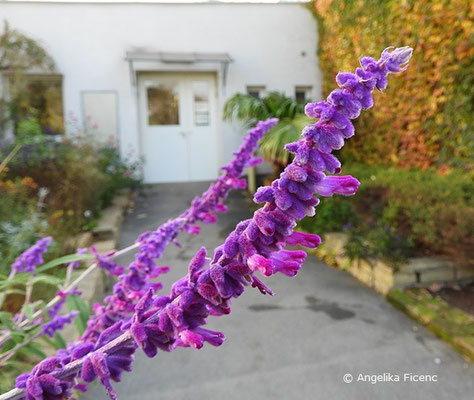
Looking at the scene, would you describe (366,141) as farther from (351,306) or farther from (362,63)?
(362,63)

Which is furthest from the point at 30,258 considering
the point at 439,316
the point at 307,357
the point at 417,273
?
the point at 417,273

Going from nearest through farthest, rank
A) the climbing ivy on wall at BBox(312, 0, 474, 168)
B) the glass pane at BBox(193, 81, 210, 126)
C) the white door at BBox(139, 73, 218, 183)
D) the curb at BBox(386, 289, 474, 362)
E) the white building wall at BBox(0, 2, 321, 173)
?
1. the curb at BBox(386, 289, 474, 362)
2. the climbing ivy on wall at BBox(312, 0, 474, 168)
3. the white building wall at BBox(0, 2, 321, 173)
4. the white door at BBox(139, 73, 218, 183)
5. the glass pane at BBox(193, 81, 210, 126)

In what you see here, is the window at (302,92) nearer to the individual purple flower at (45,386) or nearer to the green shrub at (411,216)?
the green shrub at (411,216)

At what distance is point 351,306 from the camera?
396cm

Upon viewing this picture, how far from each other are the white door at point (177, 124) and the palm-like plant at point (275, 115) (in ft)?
5.53

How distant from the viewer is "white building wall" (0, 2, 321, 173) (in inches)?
395

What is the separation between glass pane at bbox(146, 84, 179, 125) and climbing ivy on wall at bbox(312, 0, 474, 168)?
16.2 ft

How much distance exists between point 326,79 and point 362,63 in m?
10.2

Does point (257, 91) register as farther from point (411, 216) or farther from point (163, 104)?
point (411, 216)

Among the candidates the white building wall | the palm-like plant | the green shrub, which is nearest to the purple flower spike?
the green shrub

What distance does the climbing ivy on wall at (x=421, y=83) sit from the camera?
4.94 meters

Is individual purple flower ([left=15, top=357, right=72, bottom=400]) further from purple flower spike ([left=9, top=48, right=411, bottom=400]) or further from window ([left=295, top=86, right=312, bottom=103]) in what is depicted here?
window ([left=295, top=86, right=312, bottom=103])

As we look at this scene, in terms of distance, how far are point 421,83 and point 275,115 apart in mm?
3170

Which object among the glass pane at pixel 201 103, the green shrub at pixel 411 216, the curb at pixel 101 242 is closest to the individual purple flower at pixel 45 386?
the curb at pixel 101 242
